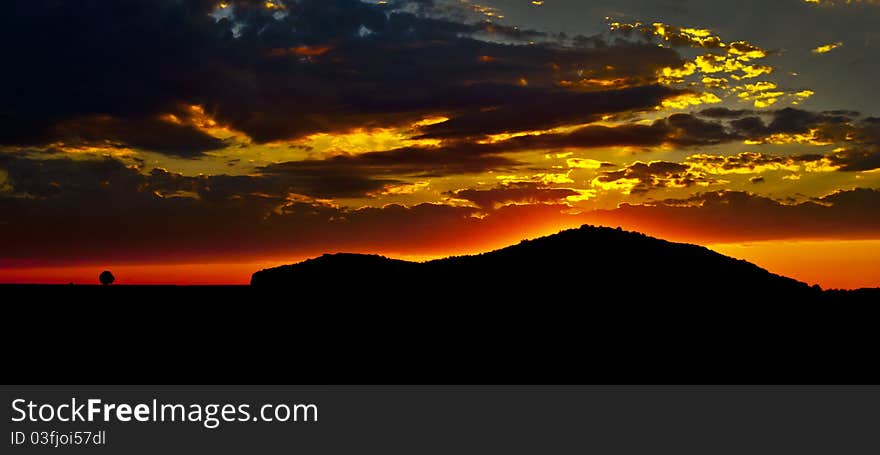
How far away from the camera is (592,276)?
2557 inches

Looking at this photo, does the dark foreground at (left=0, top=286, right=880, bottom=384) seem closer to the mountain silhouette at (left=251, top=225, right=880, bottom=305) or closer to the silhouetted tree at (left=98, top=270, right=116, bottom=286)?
the mountain silhouette at (left=251, top=225, right=880, bottom=305)

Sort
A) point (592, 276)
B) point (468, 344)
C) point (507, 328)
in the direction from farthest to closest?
1. point (592, 276)
2. point (507, 328)
3. point (468, 344)

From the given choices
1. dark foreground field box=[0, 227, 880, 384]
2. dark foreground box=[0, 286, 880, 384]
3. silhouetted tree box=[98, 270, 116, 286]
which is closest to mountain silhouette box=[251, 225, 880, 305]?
dark foreground field box=[0, 227, 880, 384]

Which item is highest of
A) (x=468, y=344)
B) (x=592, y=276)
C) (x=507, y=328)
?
(x=592, y=276)

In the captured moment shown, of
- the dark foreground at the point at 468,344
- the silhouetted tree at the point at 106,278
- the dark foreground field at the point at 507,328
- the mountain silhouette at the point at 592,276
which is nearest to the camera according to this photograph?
the dark foreground at the point at 468,344

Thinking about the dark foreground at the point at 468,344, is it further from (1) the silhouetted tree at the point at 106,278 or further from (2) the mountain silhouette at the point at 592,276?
(1) the silhouetted tree at the point at 106,278

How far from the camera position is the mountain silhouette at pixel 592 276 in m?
63.4

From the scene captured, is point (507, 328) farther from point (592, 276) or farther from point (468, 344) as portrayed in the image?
point (592, 276)

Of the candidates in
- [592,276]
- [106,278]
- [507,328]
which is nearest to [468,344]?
[507,328]

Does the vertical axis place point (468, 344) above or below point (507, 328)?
below

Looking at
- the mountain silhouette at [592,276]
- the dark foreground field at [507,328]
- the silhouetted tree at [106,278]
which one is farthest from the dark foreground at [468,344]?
the silhouetted tree at [106,278]

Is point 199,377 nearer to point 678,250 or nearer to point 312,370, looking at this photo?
point 312,370

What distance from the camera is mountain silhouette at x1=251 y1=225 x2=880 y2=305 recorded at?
208 feet

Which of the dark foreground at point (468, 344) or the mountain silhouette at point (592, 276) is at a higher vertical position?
the mountain silhouette at point (592, 276)
